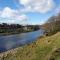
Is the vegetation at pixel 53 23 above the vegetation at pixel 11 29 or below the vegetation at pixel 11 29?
above

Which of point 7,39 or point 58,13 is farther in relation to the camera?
point 7,39

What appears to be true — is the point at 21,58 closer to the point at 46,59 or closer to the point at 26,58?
the point at 26,58

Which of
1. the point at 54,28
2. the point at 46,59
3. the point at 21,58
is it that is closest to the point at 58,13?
the point at 54,28

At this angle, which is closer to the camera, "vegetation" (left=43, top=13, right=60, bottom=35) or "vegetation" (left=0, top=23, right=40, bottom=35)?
"vegetation" (left=43, top=13, right=60, bottom=35)

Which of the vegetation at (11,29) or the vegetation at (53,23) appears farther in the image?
the vegetation at (11,29)

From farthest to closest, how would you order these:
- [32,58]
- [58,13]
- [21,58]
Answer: [58,13], [21,58], [32,58]

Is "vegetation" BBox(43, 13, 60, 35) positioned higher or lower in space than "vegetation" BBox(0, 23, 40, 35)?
higher

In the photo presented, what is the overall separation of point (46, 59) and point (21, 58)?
6.64ft

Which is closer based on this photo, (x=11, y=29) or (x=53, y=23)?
(x=53, y=23)

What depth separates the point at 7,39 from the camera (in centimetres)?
2769

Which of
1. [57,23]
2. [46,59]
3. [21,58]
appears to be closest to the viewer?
[46,59]

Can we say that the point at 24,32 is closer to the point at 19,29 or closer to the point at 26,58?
the point at 19,29

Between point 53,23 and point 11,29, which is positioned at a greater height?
point 53,23

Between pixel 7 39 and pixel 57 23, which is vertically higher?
pixel 57 23
